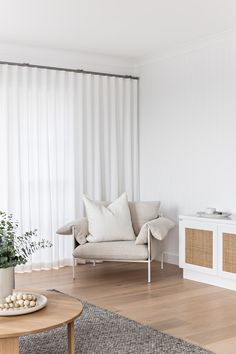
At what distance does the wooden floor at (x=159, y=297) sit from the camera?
12.1 feet

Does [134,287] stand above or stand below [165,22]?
below

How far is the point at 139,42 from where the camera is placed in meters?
5.77

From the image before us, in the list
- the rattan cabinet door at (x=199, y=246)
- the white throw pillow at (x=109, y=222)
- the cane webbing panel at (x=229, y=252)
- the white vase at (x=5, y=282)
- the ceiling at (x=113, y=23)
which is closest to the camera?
the white vase at (x=5, y=282)

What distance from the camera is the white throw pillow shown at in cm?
552

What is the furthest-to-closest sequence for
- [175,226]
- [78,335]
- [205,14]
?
[175,226], [205,14], [78,335]

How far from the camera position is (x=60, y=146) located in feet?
20.0

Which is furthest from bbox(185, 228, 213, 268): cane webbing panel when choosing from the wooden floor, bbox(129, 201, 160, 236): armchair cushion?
bbox(129, 201, 160, 236): armchair cushion

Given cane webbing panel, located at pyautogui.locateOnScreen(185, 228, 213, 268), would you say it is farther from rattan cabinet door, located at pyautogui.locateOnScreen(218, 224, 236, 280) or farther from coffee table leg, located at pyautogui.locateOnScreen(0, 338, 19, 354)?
coffee table leg, located at pyautogui.locateOnScreen(0, 338, 19, 354)

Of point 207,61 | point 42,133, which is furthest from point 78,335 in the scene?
point 207,61

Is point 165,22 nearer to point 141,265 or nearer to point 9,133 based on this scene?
point 9,133

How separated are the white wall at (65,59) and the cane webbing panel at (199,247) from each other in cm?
244

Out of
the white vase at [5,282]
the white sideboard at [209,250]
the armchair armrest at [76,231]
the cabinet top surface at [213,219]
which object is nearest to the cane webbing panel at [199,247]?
the white sideboard at [209,250]

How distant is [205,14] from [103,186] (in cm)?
258

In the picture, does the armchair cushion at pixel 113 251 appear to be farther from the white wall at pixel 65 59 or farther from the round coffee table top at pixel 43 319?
the white wall at pixel 65 59
